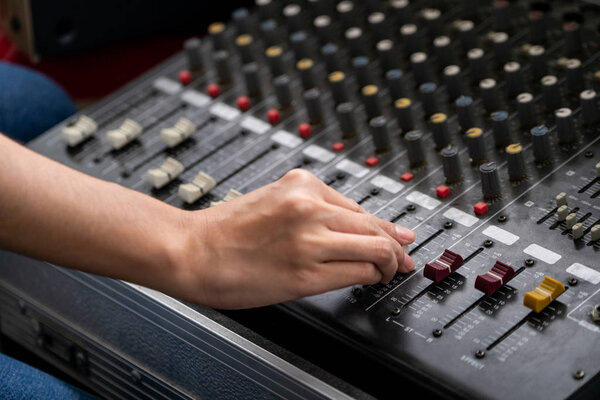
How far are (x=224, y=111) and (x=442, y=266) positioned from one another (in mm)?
649

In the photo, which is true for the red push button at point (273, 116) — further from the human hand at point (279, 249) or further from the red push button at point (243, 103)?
the human hand at point (279, 249)

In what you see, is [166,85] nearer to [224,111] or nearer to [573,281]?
[224,111]

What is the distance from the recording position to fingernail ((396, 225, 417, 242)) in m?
1.27

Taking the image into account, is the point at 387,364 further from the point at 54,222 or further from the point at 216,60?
the point at 216,60

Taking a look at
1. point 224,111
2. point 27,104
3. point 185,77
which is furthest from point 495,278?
point 27,104

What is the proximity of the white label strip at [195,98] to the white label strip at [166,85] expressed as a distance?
3 centimetres

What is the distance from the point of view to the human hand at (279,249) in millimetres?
1149

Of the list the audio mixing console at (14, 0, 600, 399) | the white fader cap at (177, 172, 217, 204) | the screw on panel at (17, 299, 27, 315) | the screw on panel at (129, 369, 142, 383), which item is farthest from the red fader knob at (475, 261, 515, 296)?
the screw on panel at (17, 299, 27, 315)

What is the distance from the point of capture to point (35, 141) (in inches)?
70.1

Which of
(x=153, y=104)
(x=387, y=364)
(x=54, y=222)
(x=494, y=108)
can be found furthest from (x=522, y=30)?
(x=54, y=222)

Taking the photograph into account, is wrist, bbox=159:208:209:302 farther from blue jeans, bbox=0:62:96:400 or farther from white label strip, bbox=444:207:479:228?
blue jeans, bbox=0:62:96:400

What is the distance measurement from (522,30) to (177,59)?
0.69 meters

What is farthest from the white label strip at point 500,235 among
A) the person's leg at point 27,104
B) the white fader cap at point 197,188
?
the person's leg at point 27,104

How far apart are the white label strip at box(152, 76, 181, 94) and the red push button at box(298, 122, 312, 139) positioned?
338 mm
